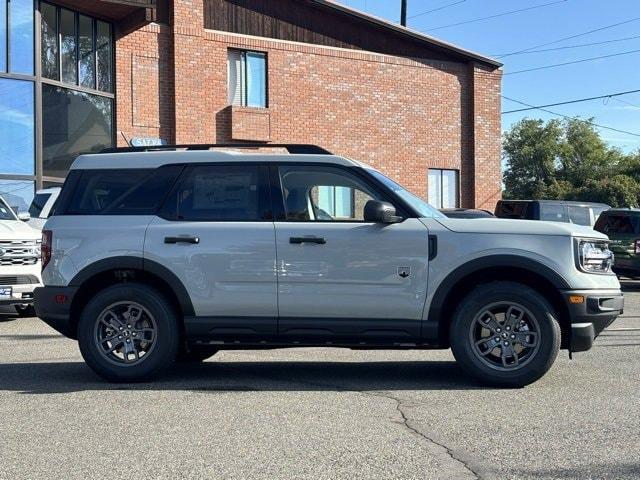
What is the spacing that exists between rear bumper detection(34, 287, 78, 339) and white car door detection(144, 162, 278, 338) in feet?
2.58

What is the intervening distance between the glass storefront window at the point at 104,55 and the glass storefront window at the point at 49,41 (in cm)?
124

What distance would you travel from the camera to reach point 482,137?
27141mm

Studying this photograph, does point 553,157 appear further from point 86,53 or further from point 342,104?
point 86,53

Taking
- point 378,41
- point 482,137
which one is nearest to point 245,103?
point 378,41

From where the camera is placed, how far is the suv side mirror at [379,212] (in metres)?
6.94

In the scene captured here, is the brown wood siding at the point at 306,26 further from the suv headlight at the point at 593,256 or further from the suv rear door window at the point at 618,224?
the suv headlight at the point at 593,256

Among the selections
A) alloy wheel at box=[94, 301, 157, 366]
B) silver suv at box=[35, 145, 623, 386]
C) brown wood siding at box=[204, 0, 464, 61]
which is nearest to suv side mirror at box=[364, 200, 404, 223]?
silver suv at box=[35, 145, 623, 386]

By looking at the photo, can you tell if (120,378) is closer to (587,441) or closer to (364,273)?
(364,273)

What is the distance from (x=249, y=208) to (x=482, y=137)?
68.5 ft

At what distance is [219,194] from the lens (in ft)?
24.3

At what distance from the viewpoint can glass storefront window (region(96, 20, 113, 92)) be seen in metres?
21.5

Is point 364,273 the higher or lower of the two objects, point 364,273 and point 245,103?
the lower

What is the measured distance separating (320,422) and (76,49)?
A: 57.4 feet

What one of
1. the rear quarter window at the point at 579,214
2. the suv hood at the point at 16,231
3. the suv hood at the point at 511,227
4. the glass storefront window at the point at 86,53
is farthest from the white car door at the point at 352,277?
the rear quarter window at the point at 579,214
